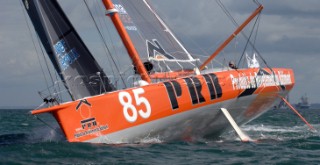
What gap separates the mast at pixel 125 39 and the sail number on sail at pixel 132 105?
1603 millimetres

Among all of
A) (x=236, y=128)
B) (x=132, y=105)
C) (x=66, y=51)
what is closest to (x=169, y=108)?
(x=132, y=105)

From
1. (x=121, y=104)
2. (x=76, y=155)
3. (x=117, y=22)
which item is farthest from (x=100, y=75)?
(x=76, y=155)

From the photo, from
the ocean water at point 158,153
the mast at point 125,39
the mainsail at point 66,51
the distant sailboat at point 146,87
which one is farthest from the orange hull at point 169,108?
the mast at point 125,39

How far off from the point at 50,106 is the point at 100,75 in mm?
2536

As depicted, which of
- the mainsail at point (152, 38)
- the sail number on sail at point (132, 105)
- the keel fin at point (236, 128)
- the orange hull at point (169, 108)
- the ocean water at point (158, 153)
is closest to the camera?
the ocean water at point (158, 153)

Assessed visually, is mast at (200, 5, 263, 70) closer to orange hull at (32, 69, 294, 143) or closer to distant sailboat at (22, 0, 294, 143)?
distant sailboat at (22, 0, 294, 143)

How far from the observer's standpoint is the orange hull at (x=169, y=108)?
10.9 metres

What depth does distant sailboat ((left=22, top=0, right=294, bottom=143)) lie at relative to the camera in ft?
36.5

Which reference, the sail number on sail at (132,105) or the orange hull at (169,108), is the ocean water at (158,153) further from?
the sail number on sail at (132,105)

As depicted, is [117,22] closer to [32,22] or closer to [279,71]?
[32,22]


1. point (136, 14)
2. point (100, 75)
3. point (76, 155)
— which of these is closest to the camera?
point (76, 155)

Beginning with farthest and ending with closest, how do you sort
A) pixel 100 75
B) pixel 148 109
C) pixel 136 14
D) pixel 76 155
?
pixel 136 14, pixel 100 75, pixel 148 109, pixel 76 155

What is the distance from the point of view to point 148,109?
11.8 m

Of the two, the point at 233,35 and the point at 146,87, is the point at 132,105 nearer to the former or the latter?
the point at 146,87
